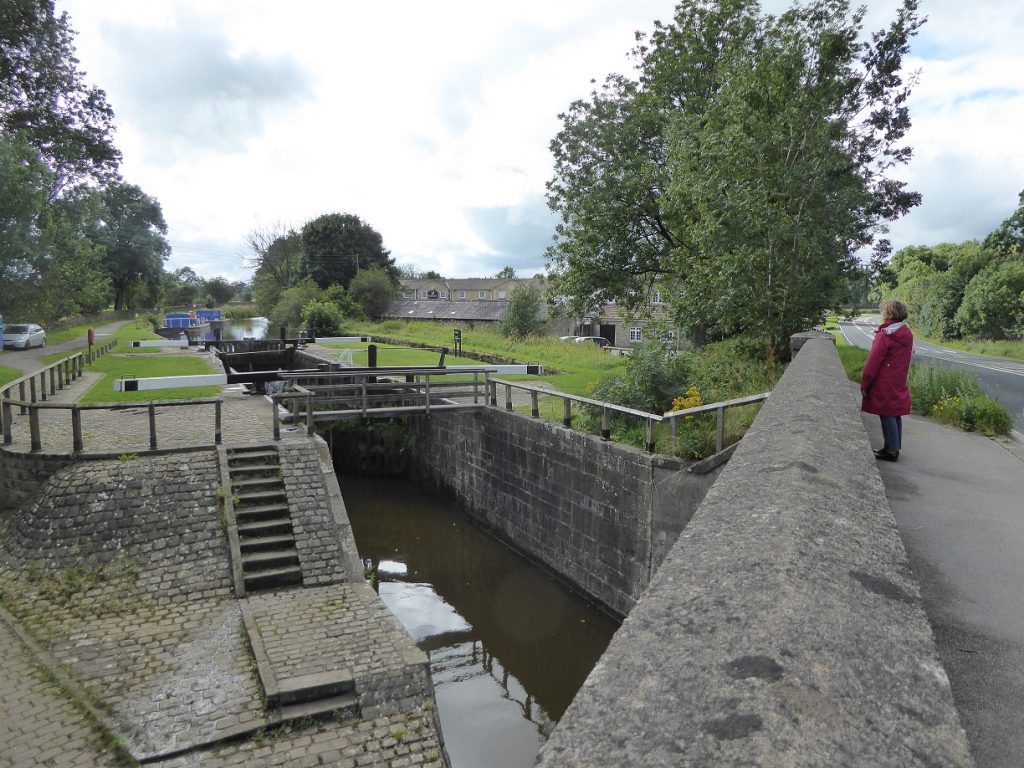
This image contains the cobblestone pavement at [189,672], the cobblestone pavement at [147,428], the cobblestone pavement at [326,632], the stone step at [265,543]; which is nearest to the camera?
the cobblestone pavement at [189,672]

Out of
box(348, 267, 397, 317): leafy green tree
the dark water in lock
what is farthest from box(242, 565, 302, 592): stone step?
box(348, 267, 397, 317): leafy green tree

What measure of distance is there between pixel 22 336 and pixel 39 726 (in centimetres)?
2664

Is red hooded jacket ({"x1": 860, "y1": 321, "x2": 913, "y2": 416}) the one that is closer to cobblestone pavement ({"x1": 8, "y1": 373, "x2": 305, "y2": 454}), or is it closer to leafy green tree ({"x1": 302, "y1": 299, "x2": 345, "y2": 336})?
cobblestone pavement ({"x1": 8, "y1": 373, "x2": 305, "y2": 454})

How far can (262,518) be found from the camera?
9094 mm

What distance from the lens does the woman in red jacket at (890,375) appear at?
557 centimetres

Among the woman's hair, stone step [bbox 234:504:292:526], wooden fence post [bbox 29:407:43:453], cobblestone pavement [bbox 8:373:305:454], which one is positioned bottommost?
stone step [bbox 234:504:292:526]

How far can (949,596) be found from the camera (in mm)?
2889

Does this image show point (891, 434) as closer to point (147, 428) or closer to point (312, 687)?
point (312, 687)

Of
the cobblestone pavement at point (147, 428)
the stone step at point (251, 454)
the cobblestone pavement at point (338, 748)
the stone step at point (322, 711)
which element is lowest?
the cobblestone pavement at point (338, 748)

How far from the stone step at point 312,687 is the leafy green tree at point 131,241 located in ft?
196

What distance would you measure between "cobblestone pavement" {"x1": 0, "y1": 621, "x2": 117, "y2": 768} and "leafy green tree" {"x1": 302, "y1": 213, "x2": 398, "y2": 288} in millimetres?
53700

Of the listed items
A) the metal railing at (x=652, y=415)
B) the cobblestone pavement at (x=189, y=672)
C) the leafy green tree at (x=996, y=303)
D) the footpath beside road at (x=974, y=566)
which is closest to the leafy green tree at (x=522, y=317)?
the metal railing at (x=652, y=415)

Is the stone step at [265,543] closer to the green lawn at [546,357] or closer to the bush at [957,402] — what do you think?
the green lawn at [546,357]

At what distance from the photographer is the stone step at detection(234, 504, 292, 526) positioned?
→ 8.98 meters
